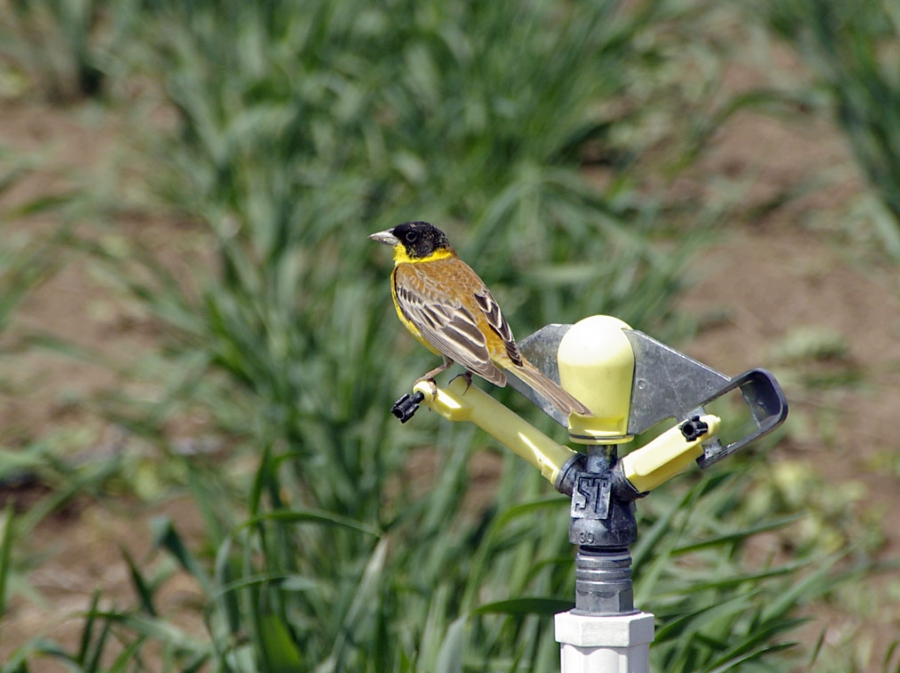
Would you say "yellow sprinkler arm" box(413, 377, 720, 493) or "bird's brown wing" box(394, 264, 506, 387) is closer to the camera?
"yellow sprinkler arm" box(413, 377, 720, 493)

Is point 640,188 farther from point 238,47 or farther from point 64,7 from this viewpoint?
point 64,7

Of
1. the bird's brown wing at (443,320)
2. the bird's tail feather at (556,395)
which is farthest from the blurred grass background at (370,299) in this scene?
the bird's tail feather at (556,395)

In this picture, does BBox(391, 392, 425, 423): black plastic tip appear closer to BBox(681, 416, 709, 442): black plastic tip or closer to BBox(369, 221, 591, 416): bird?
BBox(369, 221, 591, 416): bird

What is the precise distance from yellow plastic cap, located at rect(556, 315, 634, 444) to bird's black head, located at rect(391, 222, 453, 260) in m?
0.80

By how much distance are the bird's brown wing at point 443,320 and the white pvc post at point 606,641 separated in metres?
0.43

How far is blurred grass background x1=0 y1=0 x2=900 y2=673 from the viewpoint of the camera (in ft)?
7.47

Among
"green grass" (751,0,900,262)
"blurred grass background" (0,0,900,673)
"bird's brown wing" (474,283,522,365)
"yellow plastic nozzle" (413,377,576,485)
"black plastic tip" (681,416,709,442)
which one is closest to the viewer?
"black plastic tip" (681,416,709,442)

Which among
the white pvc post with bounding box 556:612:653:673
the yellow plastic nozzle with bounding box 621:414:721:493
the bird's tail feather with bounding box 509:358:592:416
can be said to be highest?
the bird's tail feather with bounding box 509:358:592:416

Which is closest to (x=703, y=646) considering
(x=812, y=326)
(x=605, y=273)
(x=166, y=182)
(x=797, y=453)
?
(x=605, y=273)

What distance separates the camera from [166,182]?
488 centimetres

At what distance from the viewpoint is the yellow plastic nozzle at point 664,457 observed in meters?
1.44

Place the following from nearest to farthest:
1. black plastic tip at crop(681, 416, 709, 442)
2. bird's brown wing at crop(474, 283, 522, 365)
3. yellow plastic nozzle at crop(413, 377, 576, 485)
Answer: black plastic tip at crop(681, 416, 709, 442)
yellow plastic nozzle at crop(413, 377, 576, 485)
bird's brown wing at crop(474, 283, 522, 365)

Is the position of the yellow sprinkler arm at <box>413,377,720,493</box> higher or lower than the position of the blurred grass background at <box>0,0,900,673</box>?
lower

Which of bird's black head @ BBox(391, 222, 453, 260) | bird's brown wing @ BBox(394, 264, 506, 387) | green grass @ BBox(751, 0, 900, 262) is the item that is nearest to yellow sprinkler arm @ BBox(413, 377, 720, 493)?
bird's brown wing @ BBox(394, 264, 506, 387)
